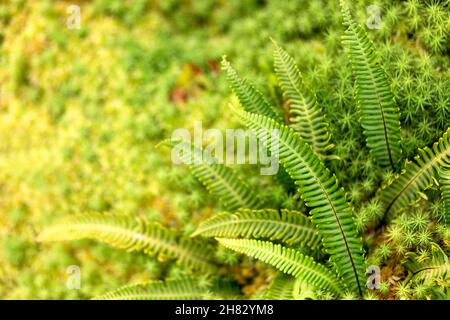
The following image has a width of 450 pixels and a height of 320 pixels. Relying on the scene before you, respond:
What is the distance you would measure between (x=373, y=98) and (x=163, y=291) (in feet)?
6.55

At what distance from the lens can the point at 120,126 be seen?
172 inches

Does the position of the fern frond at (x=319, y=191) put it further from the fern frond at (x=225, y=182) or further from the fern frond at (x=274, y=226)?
the fern frond at (x=225, y=182)

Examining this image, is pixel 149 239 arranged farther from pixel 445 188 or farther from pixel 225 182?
pixel 445 188

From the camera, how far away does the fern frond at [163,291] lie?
350 centimetres

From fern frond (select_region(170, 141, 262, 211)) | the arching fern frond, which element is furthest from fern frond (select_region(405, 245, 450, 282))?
the arching fern frond

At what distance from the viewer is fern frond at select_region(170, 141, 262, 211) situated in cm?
356

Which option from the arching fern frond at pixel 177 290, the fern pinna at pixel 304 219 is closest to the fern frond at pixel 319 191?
the fern pinna at pixel 304 219

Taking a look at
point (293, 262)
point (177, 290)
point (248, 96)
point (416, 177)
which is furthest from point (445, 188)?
point (177, 290)

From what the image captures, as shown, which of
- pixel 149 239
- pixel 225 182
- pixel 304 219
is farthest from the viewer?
pixel 149 239

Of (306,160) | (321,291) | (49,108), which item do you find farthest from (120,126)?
(321,291)

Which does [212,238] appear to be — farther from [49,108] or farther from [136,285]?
[49,108]

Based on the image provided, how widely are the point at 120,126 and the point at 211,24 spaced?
1325 mm

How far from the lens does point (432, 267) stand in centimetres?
287

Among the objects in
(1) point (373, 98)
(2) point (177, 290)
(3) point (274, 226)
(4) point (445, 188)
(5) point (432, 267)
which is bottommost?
(2) point (177, 290)
